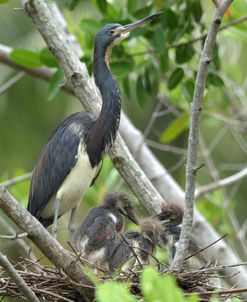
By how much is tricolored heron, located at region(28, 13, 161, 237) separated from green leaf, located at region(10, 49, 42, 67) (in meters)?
0.72

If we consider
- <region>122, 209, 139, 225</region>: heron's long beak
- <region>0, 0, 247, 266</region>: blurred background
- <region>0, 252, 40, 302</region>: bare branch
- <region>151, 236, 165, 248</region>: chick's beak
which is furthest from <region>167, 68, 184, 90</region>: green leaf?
<region>0, 252, 40, 302</region>: bare branch

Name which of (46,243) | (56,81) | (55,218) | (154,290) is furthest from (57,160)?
(154,290)

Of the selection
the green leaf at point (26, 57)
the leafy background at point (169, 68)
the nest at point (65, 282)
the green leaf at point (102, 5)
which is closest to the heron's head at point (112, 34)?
the leafy background at point (169, 68)

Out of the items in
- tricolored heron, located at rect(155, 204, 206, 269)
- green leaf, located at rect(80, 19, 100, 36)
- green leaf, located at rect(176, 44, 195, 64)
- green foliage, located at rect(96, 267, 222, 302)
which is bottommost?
tricolored heron, located at rect(155, 204, 206, 269)

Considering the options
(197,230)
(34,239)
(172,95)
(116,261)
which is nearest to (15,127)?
(172,95)

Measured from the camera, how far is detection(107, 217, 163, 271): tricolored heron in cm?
538

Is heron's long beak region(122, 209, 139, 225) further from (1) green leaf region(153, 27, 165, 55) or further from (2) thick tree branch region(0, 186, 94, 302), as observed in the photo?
(2) thick tree branch region(0, 186, 94, 302)

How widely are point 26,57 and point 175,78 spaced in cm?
110

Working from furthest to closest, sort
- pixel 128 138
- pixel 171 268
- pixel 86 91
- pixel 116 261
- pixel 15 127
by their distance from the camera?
1. pixel 15 127
2. pixel 128 138
3. pixel 86 91
4. pixel 116 261
5. pixel 171 268

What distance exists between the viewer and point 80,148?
6.22 metres

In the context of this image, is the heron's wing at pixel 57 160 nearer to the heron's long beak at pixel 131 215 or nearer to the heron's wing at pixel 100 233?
the heron's long beak at pixel 131 215

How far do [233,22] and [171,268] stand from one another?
2604 mm

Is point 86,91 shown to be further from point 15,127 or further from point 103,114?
point 15,127

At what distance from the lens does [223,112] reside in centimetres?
830
